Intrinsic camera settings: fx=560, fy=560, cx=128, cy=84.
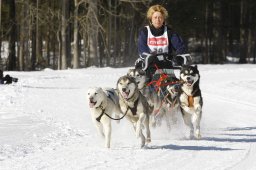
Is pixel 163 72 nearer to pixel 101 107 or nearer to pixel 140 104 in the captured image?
pixel 140 104

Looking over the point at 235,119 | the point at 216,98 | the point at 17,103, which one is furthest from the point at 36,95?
the point at 235,119

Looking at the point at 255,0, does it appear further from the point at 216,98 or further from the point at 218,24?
the point at 216,98

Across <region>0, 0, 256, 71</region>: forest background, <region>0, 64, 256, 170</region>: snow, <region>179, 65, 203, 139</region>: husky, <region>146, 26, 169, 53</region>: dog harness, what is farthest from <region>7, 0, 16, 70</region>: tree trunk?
<region>179, 65, 203, 139</region>: husky

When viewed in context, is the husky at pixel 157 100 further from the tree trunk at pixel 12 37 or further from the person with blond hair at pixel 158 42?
the tree trunk at pixel 12 37

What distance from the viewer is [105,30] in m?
34.6

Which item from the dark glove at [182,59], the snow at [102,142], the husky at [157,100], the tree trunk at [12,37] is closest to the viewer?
the snow at [102,142]

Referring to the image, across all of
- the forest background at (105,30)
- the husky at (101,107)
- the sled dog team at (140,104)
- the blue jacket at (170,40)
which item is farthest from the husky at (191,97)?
the forest background at (105,30)

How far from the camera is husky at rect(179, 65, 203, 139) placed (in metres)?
8.29

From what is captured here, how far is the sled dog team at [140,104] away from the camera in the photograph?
23.7 feet

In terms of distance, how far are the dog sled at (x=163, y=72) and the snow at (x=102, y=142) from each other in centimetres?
65

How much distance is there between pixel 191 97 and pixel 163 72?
877 mm

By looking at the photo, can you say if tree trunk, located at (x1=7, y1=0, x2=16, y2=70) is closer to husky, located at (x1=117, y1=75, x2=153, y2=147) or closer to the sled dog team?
the sled dog team

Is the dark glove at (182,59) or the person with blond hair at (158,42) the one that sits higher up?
the person with blond hair at (158,42)

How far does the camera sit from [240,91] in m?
16.7
